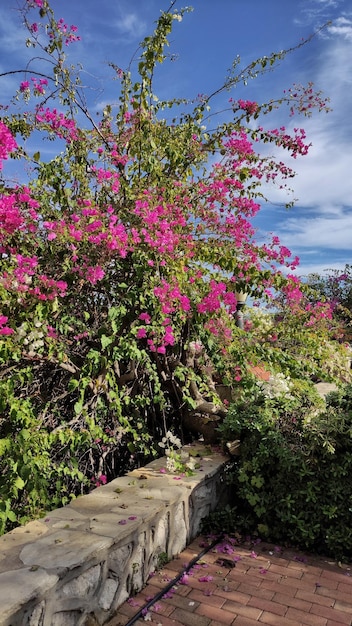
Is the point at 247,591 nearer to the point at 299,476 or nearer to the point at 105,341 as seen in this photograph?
the point at 299,476

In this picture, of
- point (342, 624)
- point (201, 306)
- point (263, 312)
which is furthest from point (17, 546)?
point (263, 312)

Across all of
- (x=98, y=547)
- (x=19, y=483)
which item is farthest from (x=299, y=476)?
(x=19, y=483)

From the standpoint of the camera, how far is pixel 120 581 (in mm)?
2533

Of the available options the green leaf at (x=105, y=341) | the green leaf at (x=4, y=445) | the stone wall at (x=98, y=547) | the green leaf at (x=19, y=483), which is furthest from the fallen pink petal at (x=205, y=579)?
the green leaf at (x=105, y=341)

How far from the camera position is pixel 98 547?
235cm

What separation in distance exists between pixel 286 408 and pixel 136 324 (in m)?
1.40

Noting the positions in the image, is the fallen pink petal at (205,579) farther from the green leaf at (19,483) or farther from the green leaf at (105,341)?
the green leaf at (105,341)

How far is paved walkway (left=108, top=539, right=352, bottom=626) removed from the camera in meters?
2.49

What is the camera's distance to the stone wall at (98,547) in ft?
6.70

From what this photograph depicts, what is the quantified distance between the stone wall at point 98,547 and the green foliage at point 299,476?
34cm

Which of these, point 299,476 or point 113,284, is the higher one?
point 113,284

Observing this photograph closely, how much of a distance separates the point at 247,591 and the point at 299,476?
0.89 meters

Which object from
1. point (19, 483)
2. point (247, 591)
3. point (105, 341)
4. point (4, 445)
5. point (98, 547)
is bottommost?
point (247, 591)

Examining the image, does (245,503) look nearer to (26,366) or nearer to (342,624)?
(342,624)
